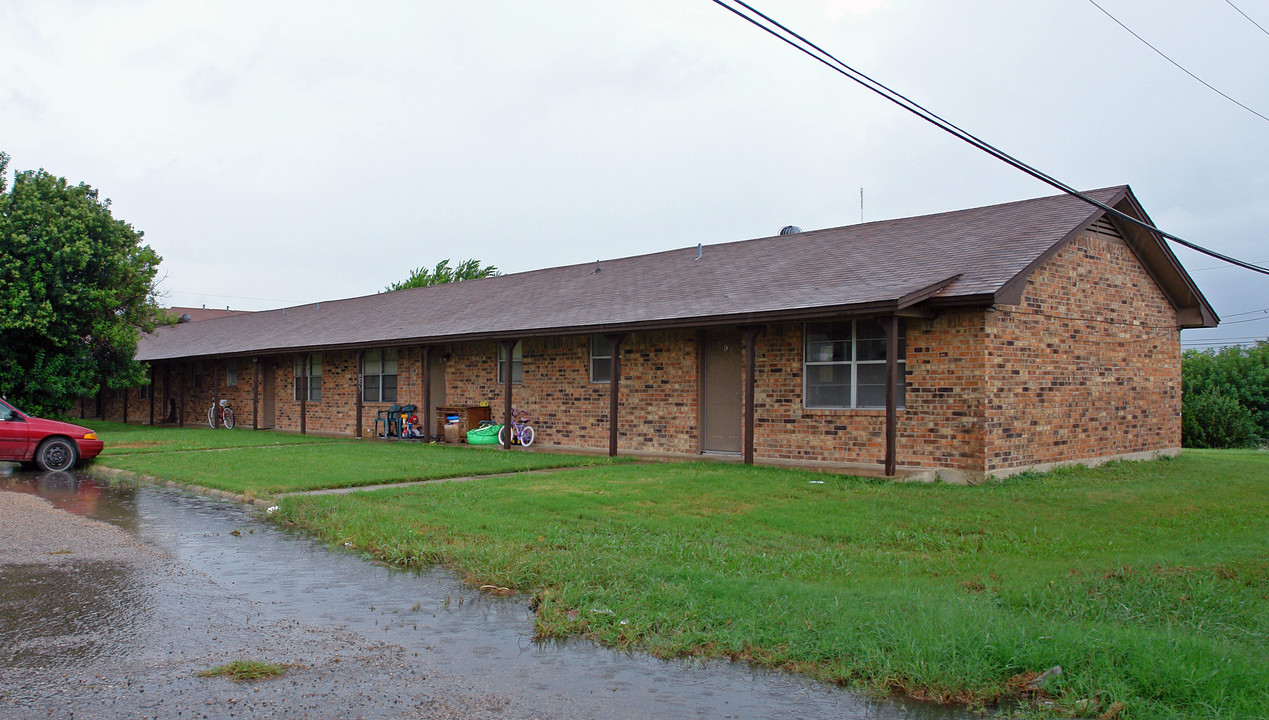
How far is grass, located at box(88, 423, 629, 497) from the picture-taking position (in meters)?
13.3

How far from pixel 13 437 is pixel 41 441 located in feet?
1.36

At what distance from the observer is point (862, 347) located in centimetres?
1451

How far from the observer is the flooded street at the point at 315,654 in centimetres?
450

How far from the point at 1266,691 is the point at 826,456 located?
10399 millimetres

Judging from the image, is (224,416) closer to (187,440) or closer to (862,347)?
(187,440)

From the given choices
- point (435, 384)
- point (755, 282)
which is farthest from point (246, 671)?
point (435, 384)

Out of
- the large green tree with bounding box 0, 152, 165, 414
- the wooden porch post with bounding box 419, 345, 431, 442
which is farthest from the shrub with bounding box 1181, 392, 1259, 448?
the large green tree with bounding box 0, 152, 165, 414

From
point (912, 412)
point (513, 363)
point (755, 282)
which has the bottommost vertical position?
point (912, 412)

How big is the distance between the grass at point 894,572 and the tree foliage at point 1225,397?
18129 mm

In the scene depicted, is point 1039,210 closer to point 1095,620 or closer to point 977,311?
point 977,311

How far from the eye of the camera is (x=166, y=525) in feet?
32.3

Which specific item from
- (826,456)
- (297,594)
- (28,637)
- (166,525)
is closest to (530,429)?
(826,456)

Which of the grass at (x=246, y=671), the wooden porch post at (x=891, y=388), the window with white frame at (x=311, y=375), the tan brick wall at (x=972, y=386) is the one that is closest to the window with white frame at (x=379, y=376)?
the window with white frame at (x=311, y=375)

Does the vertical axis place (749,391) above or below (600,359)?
below
